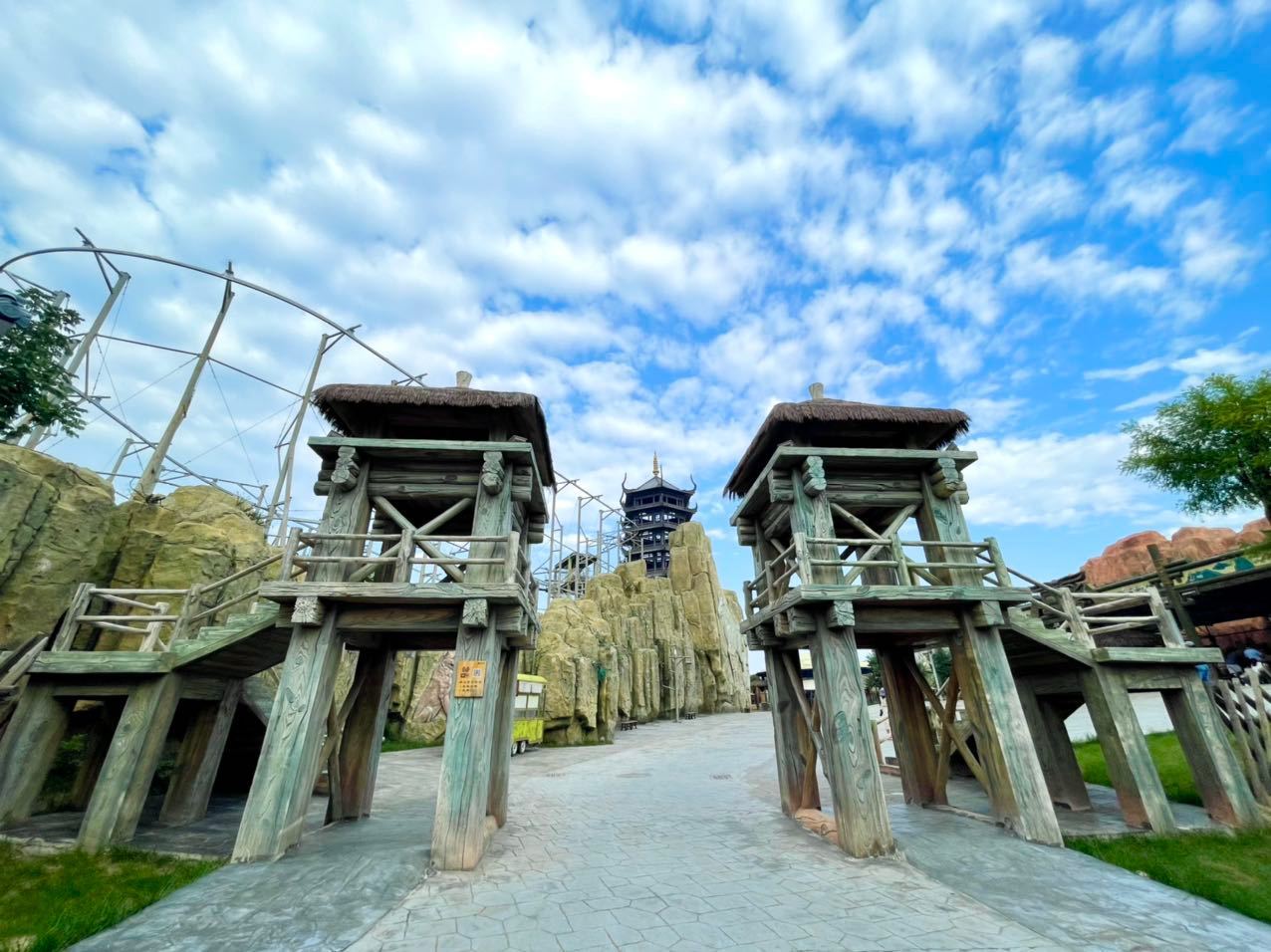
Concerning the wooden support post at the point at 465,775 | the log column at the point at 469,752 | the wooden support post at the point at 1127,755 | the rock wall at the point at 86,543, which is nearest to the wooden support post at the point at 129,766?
the log column at the point at 469,752

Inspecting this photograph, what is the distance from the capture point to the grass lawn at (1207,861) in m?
6.06

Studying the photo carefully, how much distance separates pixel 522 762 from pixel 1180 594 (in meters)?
23.3

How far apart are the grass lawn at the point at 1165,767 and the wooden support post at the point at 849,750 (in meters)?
7.71

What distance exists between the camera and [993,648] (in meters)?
8.38

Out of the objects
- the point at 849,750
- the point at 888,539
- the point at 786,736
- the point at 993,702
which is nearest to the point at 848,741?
the point at 849,750

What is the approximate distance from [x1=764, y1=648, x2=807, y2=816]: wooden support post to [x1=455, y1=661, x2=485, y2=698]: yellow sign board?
18.2ft

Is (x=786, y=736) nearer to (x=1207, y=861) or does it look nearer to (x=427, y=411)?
(x=1207, y=861)

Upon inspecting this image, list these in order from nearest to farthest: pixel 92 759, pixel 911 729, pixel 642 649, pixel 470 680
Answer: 1. pixel 470 680
2. pixel 92 759
3. pixel 911 729
4. pixel 642 649

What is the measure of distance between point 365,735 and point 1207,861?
1358 cm

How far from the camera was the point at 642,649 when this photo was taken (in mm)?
38281

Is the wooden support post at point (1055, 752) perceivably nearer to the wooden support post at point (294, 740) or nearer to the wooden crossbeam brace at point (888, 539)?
the wooden crossbeam brace at point (888, 539)

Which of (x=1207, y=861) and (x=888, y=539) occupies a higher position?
(x=888, y=539)

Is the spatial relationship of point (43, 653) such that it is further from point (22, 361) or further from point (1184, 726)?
point (1184, 726)

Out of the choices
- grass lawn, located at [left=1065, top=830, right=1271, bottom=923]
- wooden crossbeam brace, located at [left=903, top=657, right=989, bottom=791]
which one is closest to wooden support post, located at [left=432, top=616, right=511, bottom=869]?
wooden crossbeam brace, located at [left=903, top=657, right=989, bottom=791]
